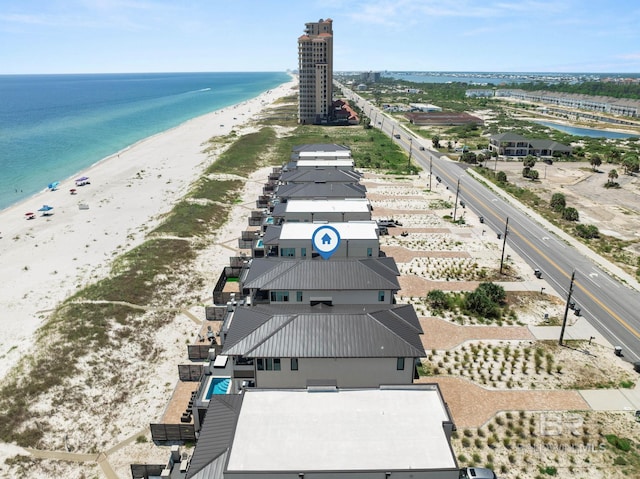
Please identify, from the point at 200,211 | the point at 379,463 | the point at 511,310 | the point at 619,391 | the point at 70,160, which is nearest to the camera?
the point at 379,463

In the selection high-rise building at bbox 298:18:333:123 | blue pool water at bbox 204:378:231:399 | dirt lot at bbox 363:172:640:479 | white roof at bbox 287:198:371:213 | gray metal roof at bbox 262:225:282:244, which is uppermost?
high-rise building at bbox 298:18:333:123

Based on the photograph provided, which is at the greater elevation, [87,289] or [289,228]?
[289,228]

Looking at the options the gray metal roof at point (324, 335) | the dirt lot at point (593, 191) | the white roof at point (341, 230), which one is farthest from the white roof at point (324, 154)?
the gray metal roof at point (324, 335)

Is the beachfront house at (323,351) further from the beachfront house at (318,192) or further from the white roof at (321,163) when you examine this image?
the white roof at (321,163)

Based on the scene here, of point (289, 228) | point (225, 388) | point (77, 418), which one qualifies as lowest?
point (77, 418)

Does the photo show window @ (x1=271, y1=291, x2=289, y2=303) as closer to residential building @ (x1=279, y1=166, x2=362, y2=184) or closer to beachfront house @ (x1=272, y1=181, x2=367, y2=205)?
beachfront house @ (x1=272, y1=181, x2=367, y2=205)

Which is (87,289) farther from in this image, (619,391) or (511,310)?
(619,391)

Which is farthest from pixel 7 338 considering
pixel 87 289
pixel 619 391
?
pixel 619 391

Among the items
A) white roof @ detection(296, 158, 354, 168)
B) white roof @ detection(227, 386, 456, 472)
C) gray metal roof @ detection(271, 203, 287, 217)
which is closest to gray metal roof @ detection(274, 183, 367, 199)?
gray metal roof @ detection(271, 203, 287, 217)
